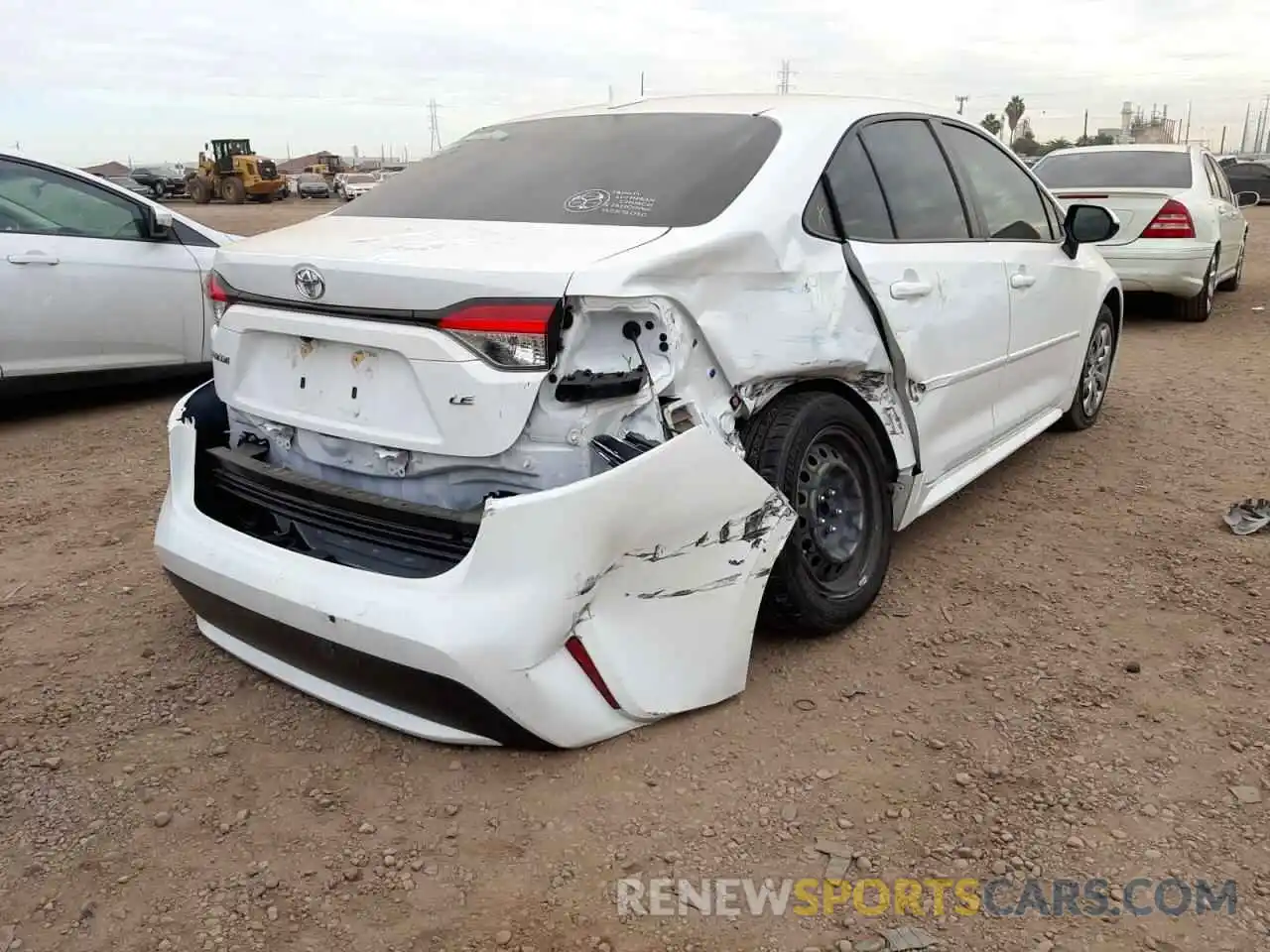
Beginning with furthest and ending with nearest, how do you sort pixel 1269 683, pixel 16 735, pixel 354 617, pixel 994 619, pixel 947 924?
pixel 994 619, pixel 1269 683, pixel 16 735, pixel 354 617, pixel 947 924

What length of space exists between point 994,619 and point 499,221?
6.48 feet

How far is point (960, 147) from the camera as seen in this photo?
3.99 m

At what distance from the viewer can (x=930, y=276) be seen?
3381 millimetres

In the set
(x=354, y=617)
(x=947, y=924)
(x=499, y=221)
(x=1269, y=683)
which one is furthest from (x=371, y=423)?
(x=1269, y=683)

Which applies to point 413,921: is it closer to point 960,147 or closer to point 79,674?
point 79,674

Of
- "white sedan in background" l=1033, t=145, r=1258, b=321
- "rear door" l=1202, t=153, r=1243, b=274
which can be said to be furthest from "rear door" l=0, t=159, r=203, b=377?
"rear door" l=1202, t=153, r=1243, b=274

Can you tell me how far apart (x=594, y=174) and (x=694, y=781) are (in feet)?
5.48

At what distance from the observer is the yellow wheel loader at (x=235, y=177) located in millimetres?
41562

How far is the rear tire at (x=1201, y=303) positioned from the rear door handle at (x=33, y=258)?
8.38 metres

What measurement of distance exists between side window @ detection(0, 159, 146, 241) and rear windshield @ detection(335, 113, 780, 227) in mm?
3280

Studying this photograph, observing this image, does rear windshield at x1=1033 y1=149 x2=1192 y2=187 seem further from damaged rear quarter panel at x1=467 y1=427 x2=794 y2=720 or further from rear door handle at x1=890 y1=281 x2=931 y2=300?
damaged rear quarter panel at x1=467 y1=427 x2=794 y2=720

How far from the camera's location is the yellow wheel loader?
136 feet

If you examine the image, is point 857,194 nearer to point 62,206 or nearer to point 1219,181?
point 62,206

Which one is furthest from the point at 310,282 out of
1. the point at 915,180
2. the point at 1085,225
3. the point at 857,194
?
the point at 1085,225
